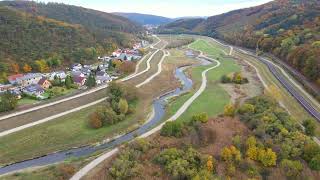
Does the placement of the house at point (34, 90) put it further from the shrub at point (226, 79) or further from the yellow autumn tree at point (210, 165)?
the yellow autumn tree at point (210, 165)

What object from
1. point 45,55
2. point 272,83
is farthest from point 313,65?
point 45,55

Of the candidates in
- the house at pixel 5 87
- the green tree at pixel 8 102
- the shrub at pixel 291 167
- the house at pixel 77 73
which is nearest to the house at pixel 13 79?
the house at pixel 5 87

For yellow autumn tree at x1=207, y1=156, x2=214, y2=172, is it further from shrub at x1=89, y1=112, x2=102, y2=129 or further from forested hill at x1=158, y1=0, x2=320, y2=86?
forested hill at x1=158, y1=0, x2=320, y2=86

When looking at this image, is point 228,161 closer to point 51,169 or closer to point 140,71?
point 51,169

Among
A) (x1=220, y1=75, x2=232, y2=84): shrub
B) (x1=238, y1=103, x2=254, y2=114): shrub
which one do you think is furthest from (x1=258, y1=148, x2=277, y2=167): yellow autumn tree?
(x1=220, y1=75, x2=232, y2=84): shrub

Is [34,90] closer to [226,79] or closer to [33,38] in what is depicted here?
[33,38]

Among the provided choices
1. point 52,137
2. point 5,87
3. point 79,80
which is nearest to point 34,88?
point 5,87

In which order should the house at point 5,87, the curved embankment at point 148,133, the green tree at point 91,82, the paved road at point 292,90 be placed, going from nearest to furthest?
the curved embankment at point 148,133 < the paved road at point 292,90 < the house at point 5,87 < the green tree at point 91,82
